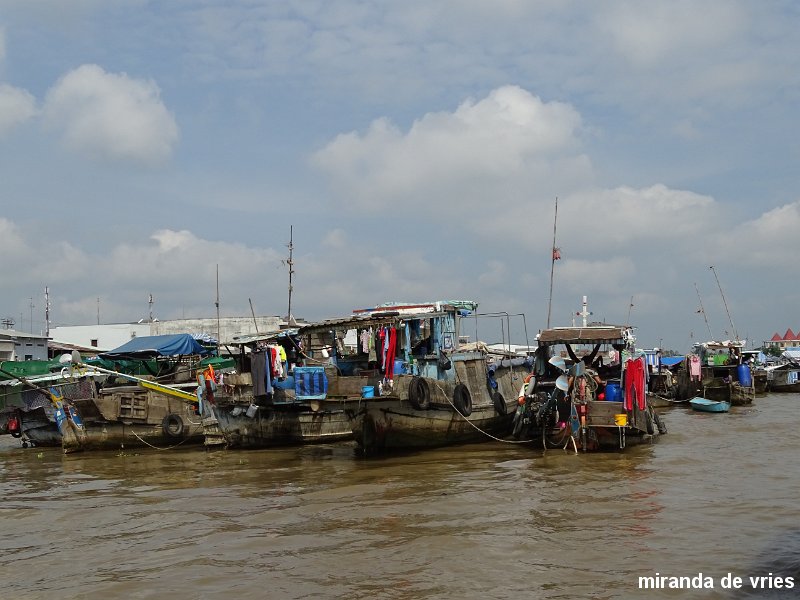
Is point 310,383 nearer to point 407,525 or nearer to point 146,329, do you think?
point 407,525

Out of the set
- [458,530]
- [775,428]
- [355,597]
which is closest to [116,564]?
[355,597]

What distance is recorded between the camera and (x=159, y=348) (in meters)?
23.7

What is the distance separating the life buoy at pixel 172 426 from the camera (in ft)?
61.7

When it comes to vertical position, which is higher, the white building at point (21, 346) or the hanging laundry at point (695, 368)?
the white building at point (21, 346)

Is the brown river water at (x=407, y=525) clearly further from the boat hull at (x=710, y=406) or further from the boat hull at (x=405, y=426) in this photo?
the boat hull at (x=710, y=406)

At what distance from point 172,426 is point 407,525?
11.0 meters

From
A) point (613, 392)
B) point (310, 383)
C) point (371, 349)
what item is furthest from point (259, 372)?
point (613, 392)

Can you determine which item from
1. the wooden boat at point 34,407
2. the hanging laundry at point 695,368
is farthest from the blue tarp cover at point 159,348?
the hanging laundry at point 695,368

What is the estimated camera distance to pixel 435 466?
14453 mm

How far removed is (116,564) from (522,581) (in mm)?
4403

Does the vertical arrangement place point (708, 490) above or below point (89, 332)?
below

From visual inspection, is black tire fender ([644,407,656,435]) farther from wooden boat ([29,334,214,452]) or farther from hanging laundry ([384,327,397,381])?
wooden boat ([29,334,214,452])

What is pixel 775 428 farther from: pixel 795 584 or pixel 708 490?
pixel 795 584

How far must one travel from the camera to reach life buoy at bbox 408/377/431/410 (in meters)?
15.4
